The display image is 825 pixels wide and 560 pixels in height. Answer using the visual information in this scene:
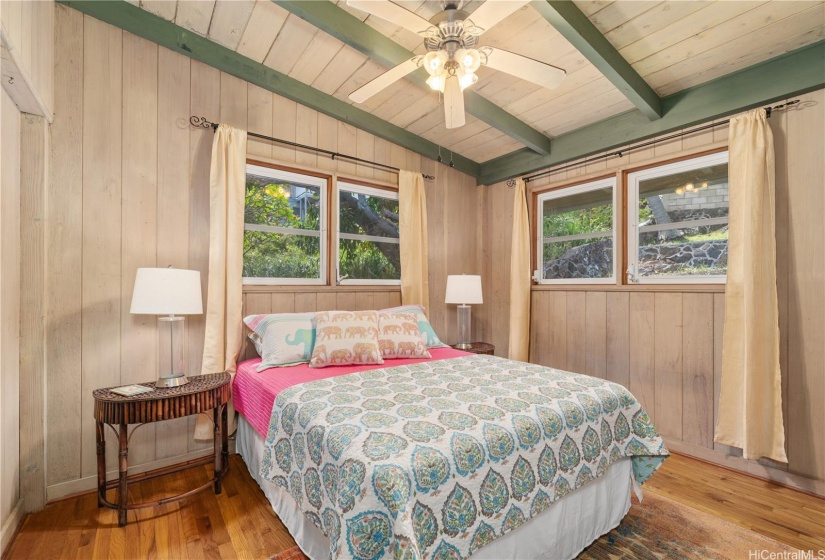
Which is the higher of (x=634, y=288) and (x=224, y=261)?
(x=224, y=261)

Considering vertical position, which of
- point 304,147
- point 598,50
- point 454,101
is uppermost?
point 598,50

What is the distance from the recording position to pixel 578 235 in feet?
11.3

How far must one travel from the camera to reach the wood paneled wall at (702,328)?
87.2 inches

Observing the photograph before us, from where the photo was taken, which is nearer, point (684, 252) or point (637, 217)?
point (684, 252)

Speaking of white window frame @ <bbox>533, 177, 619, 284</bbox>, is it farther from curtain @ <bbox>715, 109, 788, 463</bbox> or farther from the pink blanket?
the pink blanket

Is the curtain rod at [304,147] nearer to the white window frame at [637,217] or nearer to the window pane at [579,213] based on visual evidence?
the window pane at [579,213]

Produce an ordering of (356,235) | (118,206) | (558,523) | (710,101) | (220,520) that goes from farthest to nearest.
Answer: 1. (356,235)
2. (710,101)
3. (118,206)
4. (220,520)
5. (558,523)

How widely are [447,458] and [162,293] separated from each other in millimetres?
1718

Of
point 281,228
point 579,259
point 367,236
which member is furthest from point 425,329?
point 579,259

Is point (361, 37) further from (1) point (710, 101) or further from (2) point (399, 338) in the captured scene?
(1) point (710, 101)

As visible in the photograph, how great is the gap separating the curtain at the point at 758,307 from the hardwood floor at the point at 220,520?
0.29 metres

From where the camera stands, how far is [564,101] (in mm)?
2857

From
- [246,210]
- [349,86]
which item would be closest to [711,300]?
[349,86]
